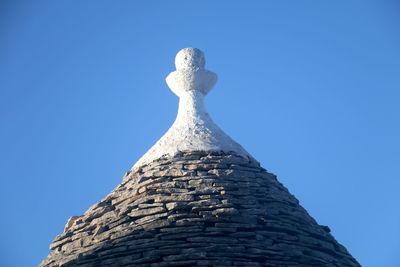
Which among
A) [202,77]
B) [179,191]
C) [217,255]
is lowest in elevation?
[217,255]

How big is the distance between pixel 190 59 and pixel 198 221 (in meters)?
3.46

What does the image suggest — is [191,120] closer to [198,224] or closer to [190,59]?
[190,59]

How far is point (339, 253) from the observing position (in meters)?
13.0

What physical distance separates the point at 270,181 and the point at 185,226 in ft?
5.75

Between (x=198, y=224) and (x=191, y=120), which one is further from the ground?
(x=191, y=120)

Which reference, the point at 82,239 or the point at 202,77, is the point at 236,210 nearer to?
the point at 82,239

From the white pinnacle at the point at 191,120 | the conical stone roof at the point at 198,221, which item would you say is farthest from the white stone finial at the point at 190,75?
the conical stone roof at the point at 198,221

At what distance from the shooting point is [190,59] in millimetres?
15000

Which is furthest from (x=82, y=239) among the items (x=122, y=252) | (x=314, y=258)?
(x=314, y=258)

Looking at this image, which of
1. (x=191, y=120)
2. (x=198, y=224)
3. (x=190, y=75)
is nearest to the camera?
(x=198, y=224)

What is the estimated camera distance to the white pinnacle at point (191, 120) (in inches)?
538

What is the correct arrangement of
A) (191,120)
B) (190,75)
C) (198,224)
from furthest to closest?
(190,75) < (191,120) < (198,224)

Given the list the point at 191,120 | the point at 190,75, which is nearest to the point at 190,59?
the point at 190,75

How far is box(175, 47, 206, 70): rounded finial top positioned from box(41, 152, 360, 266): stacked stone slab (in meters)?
1.83
